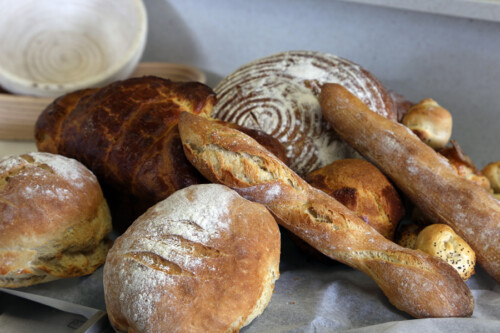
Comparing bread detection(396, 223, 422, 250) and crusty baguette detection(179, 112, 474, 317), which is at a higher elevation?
crusty baguette detection(179, 112, 474, 317)

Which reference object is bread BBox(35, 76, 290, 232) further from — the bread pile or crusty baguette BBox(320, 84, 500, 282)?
crusty baguette BBox(320, 84, 500, 282)

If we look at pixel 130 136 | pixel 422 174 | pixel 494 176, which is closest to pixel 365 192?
pixel 422 174

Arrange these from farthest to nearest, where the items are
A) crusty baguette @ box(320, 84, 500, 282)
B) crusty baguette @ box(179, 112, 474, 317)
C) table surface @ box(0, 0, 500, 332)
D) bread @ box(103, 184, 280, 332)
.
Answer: table surface @ box(0, 0, 500, 332) → crusty baguette @ box(320, 84, 500, 282) → crusty baguette @ box(179, 112, 474, 317) → bread @ box(103, 184, 280, 332)

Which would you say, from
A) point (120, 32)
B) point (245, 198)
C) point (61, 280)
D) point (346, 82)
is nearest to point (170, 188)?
point (245, 198)

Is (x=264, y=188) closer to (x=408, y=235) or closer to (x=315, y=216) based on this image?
(x=315, y=216)

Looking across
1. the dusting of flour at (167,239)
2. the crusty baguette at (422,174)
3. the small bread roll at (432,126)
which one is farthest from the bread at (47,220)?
the small bread roll at (432,126)

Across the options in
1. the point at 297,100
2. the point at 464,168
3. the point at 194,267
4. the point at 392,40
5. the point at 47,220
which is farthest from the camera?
the point at 392,40

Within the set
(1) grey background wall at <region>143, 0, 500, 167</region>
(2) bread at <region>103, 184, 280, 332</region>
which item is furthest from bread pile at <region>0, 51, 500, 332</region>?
(1) grey background wall at <region>143, 0, 500, 167</region>
